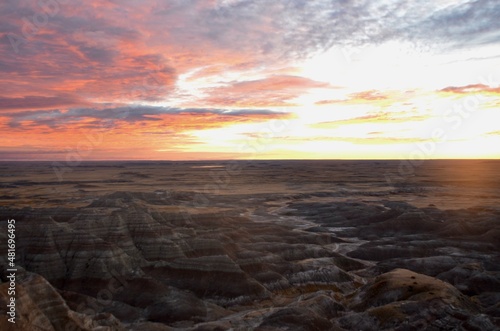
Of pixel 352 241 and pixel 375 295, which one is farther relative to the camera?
pixel 352 241

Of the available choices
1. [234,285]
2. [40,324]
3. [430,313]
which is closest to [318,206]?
[234,285]

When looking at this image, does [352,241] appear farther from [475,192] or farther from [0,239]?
[475,192]

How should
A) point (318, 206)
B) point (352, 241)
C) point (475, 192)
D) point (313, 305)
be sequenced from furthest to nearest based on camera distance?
point (475, 192), point (318, 206), point (352, 241), point (313, 305)

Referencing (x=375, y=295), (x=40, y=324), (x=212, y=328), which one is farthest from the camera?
(x=375, y=295)

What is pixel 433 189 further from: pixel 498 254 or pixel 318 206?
pixel 498 254

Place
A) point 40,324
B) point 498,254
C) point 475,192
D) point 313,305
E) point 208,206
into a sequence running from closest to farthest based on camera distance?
point 40,324 < point 313,305 < point 498,254 < point 208,206 < point 475,192

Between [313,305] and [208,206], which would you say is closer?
[313,305]

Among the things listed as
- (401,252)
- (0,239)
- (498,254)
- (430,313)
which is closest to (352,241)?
(401,252)

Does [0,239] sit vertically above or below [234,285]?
above

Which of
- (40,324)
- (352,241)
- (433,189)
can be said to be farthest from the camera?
(433,189)
